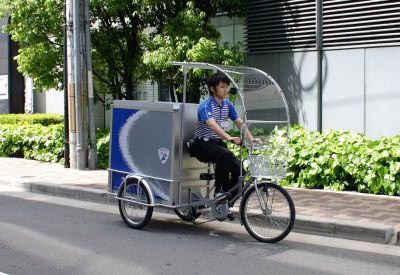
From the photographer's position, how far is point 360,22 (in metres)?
11.8

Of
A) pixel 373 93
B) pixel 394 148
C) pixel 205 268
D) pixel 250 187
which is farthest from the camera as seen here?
pixel 373 93

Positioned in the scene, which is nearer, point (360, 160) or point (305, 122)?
point (360, 160)

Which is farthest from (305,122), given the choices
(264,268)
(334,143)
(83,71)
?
(264,268)

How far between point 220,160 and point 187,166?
0.55 m

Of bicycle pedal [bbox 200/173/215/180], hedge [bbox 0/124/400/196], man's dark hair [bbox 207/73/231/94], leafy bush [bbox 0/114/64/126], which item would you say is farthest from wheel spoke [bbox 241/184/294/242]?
leafy bush [bbox 0/114/64/126]

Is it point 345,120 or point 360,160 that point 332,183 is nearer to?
point 360,160

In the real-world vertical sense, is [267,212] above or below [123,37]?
below

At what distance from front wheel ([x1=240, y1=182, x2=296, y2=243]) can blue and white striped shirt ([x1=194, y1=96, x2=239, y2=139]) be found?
34.0 inches

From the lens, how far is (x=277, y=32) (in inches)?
→ 517

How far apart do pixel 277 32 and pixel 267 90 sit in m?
5.80

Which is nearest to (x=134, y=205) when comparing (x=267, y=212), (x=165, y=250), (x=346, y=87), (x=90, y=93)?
(x=165, y=250)

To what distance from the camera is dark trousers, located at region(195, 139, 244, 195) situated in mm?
6930

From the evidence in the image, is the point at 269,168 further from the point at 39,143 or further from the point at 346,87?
the point at 39,143

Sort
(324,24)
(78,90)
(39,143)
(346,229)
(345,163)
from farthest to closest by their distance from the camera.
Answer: (39,143)
(78,90)
(324,24)
(345,163)
(346,229)
